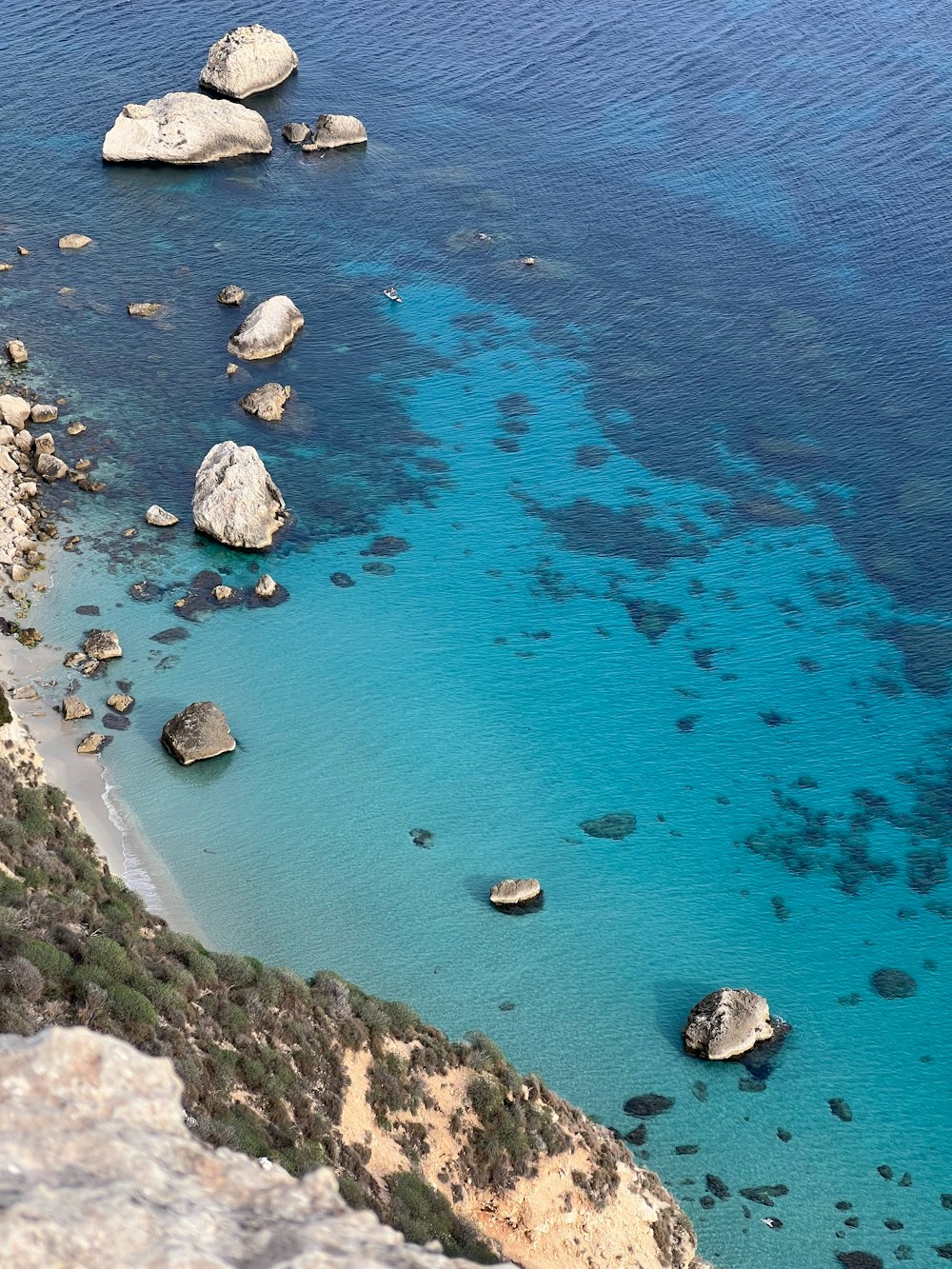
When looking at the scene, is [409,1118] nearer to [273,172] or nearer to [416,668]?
[416,668]

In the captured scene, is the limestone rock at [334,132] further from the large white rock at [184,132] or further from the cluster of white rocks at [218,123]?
the large white rock at [184,132]

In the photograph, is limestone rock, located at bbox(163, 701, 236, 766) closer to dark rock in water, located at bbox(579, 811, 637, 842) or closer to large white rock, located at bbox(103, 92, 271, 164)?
dark rock in water, located at bbox(579, 811, 637, 842)

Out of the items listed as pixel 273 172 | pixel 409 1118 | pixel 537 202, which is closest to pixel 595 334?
pixel 537 202

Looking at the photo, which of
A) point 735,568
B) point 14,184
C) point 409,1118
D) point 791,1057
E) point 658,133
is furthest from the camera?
point 658,133

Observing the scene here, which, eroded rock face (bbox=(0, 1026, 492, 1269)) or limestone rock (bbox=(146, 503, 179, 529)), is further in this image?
limestone rock (bbox=(146, 503, 179, 529))

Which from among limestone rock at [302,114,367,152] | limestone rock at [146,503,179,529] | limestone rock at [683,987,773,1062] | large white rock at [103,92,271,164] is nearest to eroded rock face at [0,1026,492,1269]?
limestone rock at [683,987,773,1062]

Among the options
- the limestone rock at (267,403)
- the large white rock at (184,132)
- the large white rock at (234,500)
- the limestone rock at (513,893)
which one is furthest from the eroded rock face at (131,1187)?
the large white rock at (184,132)
